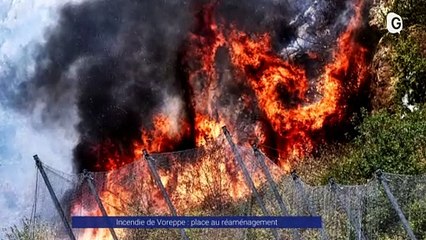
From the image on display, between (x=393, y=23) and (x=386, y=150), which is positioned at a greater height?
(x=393, y=23)

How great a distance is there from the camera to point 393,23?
7381 cm

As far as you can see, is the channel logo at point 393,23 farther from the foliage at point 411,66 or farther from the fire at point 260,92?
the fire at point 260,92

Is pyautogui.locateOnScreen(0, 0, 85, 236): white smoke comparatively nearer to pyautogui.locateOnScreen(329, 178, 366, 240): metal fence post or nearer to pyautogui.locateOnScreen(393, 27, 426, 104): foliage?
pyautogui.locateOnScreen(393, 27, 426, 104): foliage

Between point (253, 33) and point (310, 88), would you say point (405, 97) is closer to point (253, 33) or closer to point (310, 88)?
point (310, 88)

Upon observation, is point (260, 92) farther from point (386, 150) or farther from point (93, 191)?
point (93, 191)

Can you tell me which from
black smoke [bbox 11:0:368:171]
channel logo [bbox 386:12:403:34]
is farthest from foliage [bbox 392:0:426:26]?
black smoke [bbox 11:0:368:171]

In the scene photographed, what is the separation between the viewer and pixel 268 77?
83.9 meters

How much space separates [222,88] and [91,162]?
64.0ft

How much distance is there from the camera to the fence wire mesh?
115 feet
